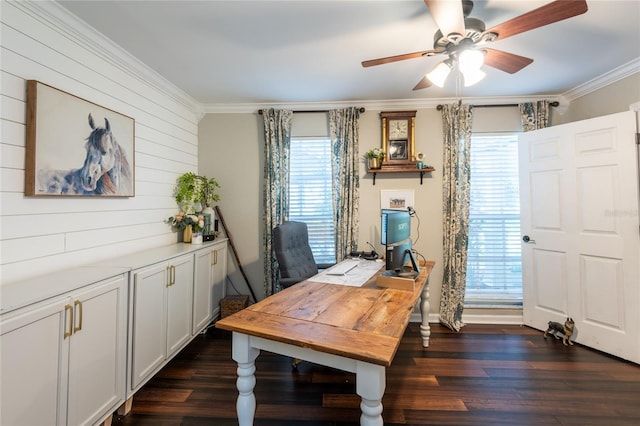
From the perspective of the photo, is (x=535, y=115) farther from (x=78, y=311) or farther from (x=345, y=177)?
(x=78, y=311)

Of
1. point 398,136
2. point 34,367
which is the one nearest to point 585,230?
point 398,136

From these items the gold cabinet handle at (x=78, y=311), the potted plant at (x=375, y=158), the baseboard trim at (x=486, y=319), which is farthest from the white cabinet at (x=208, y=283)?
the baseboard trim at (x=486, y=319)

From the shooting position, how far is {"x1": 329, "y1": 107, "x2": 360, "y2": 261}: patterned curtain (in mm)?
3234

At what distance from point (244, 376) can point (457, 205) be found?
277 cm

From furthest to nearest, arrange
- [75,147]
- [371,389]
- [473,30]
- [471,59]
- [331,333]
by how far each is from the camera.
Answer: [75,147], [471,59], [473,30], [331,333], [371,389]

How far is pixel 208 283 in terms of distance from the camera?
290 centimetres

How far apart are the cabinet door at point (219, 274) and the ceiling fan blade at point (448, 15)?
109 inches

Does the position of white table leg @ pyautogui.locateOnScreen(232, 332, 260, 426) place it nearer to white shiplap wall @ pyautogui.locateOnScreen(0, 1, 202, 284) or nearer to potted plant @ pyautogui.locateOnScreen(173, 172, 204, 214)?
white shiplap wall @ pyautogui.locateOnScreen(0, 1, 202, 284)

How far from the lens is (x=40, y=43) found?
1643 millimetres

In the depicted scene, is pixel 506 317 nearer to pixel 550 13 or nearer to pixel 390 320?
pixel 390 320

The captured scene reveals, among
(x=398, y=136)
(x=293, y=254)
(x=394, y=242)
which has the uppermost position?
(x=398, y=136)

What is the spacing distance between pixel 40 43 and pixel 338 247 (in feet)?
9.36

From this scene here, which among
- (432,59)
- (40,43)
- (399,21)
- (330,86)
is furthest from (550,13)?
(40,43)

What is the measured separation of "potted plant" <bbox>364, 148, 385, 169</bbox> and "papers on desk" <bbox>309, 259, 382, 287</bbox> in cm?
111
